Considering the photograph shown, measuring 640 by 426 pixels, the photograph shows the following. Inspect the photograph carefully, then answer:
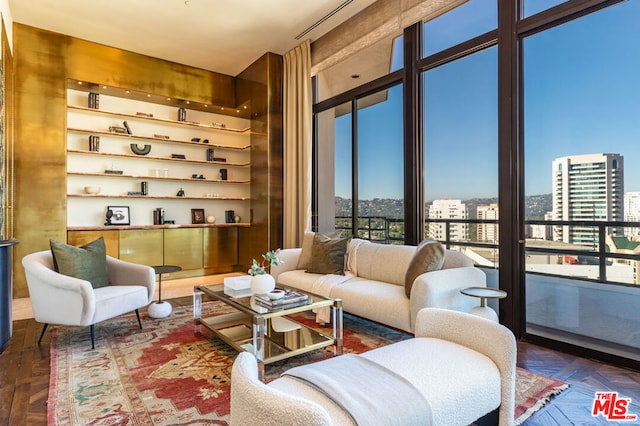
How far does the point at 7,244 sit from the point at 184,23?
10.9 ft

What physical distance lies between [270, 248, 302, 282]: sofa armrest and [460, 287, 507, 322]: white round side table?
6.64 feet

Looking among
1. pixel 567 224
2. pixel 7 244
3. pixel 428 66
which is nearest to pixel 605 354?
pixel 567 224

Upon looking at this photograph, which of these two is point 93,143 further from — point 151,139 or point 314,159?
point 314,159

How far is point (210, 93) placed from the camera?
20.5ft

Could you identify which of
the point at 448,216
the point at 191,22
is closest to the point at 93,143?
the point at 191,22

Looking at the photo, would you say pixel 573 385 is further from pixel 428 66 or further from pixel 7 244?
pixel 7 244

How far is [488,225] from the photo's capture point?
3.44 m

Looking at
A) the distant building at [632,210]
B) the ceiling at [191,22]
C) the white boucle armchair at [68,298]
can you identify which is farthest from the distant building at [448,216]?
the white boucle armchair at [68,298]

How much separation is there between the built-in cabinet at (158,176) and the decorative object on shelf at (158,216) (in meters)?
0.07

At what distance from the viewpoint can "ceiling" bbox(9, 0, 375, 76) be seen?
4.27 m

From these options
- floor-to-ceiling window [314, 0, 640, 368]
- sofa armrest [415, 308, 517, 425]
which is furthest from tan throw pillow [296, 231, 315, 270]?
sofa armrest [415, 308, 517, 425]

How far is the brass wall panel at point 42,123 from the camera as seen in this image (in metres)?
4.62

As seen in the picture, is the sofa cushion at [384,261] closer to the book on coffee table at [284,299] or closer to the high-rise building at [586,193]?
the book on coffee table at [284,299]

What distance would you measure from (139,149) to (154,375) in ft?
13.9
